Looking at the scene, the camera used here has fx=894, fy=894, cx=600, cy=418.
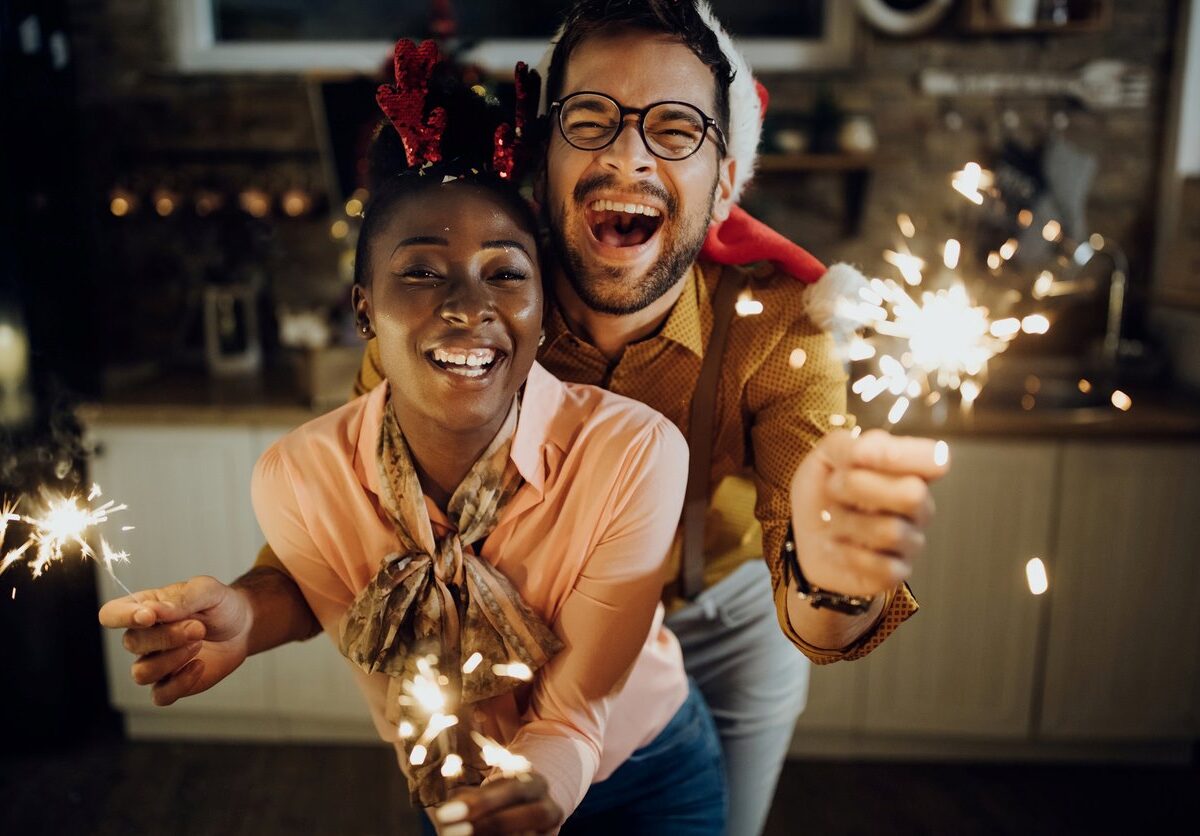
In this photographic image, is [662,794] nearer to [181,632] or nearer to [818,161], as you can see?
[181,632]

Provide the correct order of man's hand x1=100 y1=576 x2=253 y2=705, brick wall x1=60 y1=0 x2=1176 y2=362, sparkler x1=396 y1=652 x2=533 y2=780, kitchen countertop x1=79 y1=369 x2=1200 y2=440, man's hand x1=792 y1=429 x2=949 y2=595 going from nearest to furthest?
1. man's hand x1=792 y1=429 x2=949 y2=595
2. man's hand x1=100 y1=576 x2=253 y2=705
3. sparkler x1=396 y1=652 x2=533 y2=780
4. kitchen countertop x1=79 y1=369 x2=1200 y2=440
5. brick wall x1=60 y1=0 x2=1176 y2=362

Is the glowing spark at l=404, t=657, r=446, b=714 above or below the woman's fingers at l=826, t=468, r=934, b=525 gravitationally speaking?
below

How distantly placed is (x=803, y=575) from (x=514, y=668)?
32cm

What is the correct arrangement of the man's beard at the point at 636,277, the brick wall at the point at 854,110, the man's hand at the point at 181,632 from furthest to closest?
the brick wall at the point at 854,110 < the man's beard at the point at 636,277 < the man's hand at the point at 181,632

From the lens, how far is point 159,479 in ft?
7.74

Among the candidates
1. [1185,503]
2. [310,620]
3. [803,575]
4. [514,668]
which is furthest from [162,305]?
[1185,503]

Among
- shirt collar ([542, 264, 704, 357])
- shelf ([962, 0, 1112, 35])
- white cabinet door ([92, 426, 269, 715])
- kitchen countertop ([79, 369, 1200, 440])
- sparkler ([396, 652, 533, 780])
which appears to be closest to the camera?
sparkler ([396, 652, 533, 780])

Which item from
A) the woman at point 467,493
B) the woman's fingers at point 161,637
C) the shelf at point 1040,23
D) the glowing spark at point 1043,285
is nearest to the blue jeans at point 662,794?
the woman at point 467,493

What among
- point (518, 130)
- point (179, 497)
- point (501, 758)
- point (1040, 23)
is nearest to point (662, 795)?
point (501, 758)

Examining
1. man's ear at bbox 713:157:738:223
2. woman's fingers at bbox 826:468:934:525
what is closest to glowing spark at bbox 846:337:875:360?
man's ear at bbox 713:157:738:223

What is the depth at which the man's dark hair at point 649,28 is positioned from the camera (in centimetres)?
103

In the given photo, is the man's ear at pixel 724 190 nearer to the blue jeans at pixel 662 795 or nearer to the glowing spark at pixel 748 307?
the glowing spark at pixel 748 307

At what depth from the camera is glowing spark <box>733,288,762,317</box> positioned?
126 cm

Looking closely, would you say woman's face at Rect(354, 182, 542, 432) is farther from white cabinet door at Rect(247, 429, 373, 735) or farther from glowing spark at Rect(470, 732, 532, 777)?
white cabinet door at Rect(247, 429, 373, 735)
